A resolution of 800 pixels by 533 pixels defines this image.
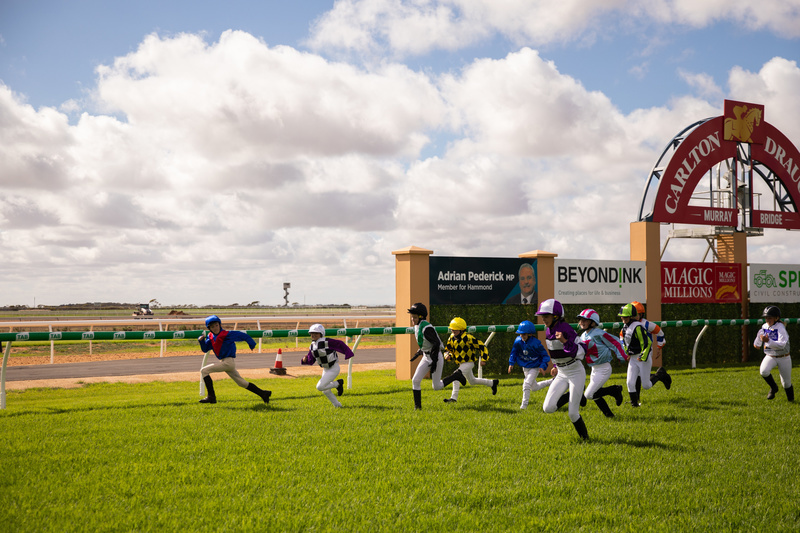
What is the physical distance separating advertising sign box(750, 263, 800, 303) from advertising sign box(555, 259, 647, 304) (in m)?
4.51

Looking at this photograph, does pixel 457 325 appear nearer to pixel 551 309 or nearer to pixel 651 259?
pixel 551 309

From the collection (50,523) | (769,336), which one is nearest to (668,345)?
(769,336)

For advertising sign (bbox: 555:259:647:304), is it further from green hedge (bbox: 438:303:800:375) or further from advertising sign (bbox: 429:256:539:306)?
advertising sign (bbox: 429:256:539:306)

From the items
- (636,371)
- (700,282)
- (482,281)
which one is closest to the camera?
(636,371)

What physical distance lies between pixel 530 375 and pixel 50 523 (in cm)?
651

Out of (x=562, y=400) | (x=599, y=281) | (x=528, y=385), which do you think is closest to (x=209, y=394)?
(x=528, y=385)

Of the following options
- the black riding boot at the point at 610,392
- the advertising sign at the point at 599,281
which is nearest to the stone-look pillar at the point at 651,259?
the advertising sign at the point at 599,281

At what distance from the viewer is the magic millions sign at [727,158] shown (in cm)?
1759

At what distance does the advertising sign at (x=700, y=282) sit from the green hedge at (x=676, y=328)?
0.22m

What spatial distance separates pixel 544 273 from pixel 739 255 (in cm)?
778

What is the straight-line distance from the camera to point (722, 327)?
1794 cm

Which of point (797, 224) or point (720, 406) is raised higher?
point (797, 224)

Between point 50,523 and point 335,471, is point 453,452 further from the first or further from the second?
point 50,523

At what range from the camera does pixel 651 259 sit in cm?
1708
